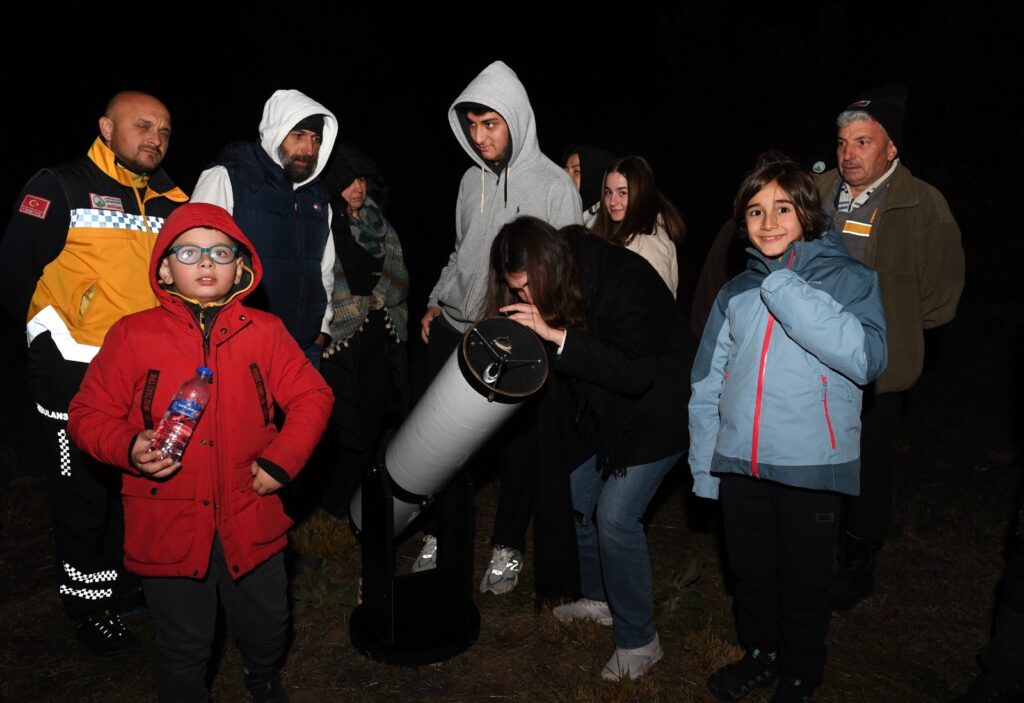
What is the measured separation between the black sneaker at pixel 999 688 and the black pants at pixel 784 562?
0.67 meters

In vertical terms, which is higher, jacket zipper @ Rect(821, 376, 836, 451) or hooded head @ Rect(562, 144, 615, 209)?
hooded head @ Rect(562, 144, 615, 209)

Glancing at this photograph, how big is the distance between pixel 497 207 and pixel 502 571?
6.09 ft

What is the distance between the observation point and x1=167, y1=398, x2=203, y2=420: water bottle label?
256 cm

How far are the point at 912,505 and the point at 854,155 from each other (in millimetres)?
2759

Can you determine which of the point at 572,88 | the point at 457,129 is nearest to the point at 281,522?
the point at 457,129

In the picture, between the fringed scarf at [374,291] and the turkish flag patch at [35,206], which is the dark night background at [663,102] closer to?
the fringed scarf at [374,291]

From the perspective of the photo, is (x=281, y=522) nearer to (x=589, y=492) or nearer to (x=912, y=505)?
(x=589, y=492)

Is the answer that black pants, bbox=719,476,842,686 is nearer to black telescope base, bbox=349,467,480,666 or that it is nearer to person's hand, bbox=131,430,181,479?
black telescope base, bbox=349,467,480,666

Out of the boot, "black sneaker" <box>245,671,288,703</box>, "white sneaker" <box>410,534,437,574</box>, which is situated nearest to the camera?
"black sneaker" <box>245,671,288,703</box>

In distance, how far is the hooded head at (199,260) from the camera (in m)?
2.77

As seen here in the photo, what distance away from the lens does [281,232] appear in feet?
13.0

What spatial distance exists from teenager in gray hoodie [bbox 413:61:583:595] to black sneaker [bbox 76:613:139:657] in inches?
66.3

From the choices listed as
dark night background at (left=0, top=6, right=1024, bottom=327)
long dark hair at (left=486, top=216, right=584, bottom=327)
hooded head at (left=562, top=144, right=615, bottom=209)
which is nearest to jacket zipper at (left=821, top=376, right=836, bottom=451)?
long dark hair at (left=486, top=216, right=584, bottom=327)

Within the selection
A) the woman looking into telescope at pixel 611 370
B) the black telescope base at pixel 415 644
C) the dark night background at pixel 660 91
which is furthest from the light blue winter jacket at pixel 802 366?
the dark night background at pixel 660 91
